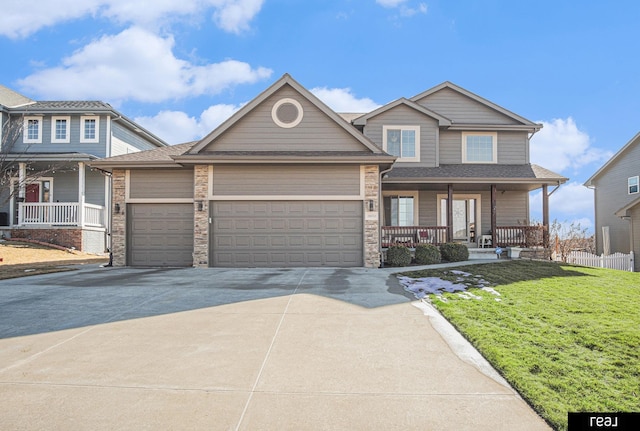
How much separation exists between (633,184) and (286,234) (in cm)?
1861

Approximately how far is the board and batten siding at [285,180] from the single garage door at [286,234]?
378 mm

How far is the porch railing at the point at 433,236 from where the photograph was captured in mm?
16734

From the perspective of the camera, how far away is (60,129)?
2355 centimetres

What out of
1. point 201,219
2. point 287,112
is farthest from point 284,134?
point 201,219

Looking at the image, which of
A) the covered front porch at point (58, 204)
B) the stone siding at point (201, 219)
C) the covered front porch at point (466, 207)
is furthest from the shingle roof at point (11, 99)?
the covered front porch at point (466, 207)

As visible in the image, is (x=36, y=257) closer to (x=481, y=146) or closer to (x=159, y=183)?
(x=159, y=183)

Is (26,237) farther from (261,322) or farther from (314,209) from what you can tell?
(261,322)

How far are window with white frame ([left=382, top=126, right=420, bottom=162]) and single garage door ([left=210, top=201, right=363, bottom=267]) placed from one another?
4.90 m

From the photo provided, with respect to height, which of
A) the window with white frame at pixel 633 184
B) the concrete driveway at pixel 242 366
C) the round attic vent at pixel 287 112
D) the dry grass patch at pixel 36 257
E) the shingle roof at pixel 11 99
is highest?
the shingle roof at pixel 11 99

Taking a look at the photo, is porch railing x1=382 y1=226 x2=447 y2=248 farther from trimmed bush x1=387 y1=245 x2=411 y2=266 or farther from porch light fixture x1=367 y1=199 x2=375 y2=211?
porch light fixture x1=367 y1=199 x2=375 y2=211

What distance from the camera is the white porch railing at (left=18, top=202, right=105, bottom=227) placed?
69.4 ft

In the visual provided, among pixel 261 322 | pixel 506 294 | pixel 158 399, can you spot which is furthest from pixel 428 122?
pixel 158 399

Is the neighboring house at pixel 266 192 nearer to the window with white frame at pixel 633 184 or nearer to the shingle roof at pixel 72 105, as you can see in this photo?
the window with white frame at pixel 633 184

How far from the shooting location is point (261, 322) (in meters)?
6.55
